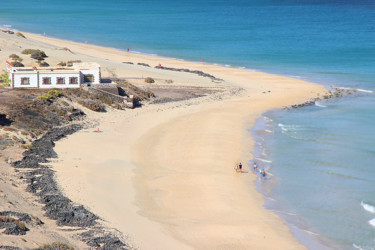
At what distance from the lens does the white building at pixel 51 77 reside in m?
51.9

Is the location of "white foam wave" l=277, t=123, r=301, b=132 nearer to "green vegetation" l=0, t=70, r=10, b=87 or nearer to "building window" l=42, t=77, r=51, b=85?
"building window" l=42, t=77, r=51, b=85

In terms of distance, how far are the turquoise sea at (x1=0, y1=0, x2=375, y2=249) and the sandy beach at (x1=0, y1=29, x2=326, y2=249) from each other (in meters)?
2.16

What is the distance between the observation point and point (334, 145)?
43.5 m

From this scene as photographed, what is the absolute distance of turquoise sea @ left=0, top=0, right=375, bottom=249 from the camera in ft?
105

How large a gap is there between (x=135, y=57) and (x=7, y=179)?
55159 mm

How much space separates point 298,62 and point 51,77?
44939 mm

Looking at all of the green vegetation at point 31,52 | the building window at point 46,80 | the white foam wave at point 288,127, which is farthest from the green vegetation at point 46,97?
the white foam wave at point 288,127

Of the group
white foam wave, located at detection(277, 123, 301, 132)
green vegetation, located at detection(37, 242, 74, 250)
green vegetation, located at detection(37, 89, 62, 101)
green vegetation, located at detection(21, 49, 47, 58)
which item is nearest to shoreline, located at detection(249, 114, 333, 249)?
white foam wave, located at detection(277, 123, 301, 132)

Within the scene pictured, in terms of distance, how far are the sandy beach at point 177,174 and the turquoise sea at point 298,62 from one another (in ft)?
7.08

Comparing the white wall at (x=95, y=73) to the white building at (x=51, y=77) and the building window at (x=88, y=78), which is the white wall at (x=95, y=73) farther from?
the building window at (x=88, y=78)

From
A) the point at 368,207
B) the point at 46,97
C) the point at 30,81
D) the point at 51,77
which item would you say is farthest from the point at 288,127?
the point at 30,81

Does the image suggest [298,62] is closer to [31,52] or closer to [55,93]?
[31,52]

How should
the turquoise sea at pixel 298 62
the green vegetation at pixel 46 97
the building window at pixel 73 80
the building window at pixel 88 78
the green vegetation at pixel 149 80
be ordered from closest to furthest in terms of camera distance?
the turquoise sea at pixel 298 62 < the green vegetation at pixel 46 97 < the building window at pixel 73 80 < the building window at pixel 88 78 < the green vegetation at pixel 149 80

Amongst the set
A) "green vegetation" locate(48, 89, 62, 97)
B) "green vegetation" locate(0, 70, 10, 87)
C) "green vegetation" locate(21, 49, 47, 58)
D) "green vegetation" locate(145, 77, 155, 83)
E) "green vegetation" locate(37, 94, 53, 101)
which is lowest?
"green vegetation" locate(37, 94, 53, 101)
